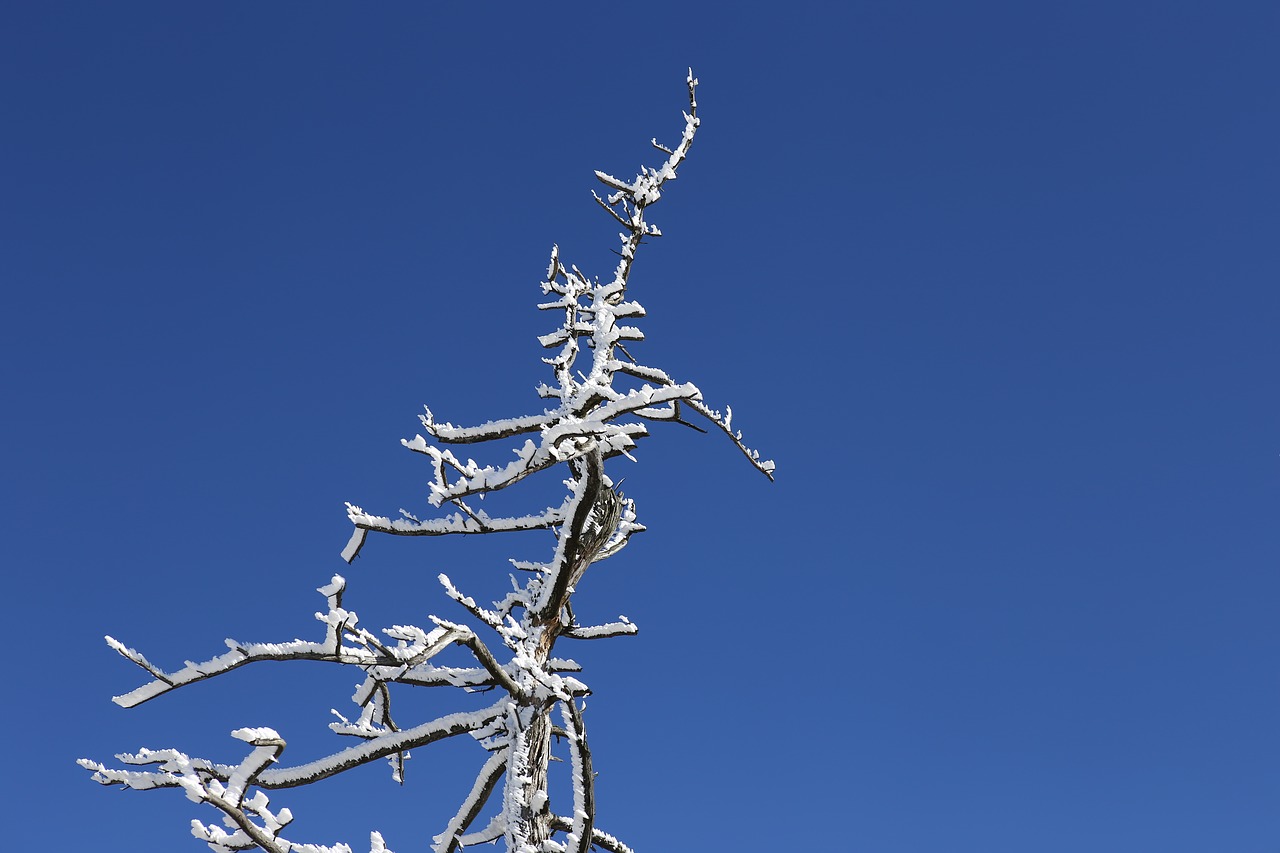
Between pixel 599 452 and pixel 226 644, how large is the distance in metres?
1.93

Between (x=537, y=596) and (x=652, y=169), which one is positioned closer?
(x=537, y=596)

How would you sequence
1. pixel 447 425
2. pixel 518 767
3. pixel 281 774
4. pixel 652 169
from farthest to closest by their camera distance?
pixel 652 169, pixel 447 425, pixel 518 767, pixel 281 774

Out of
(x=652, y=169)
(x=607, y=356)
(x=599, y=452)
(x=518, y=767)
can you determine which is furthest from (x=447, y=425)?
(x=652, y=169)

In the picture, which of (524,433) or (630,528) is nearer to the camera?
(524,433)

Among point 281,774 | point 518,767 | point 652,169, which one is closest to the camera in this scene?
point 281,774

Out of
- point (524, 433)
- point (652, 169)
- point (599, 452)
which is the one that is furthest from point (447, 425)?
point (652, 169)

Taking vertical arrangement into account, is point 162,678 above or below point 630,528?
below

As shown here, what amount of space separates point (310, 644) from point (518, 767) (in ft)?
4.25

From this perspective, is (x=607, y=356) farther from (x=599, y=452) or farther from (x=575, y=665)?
(x=575, y=665)

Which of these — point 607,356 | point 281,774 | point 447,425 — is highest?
point 607,356

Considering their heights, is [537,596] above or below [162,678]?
above

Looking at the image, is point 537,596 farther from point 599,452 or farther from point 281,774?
point 281,774

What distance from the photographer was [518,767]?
185 inches

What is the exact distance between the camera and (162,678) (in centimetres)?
404
